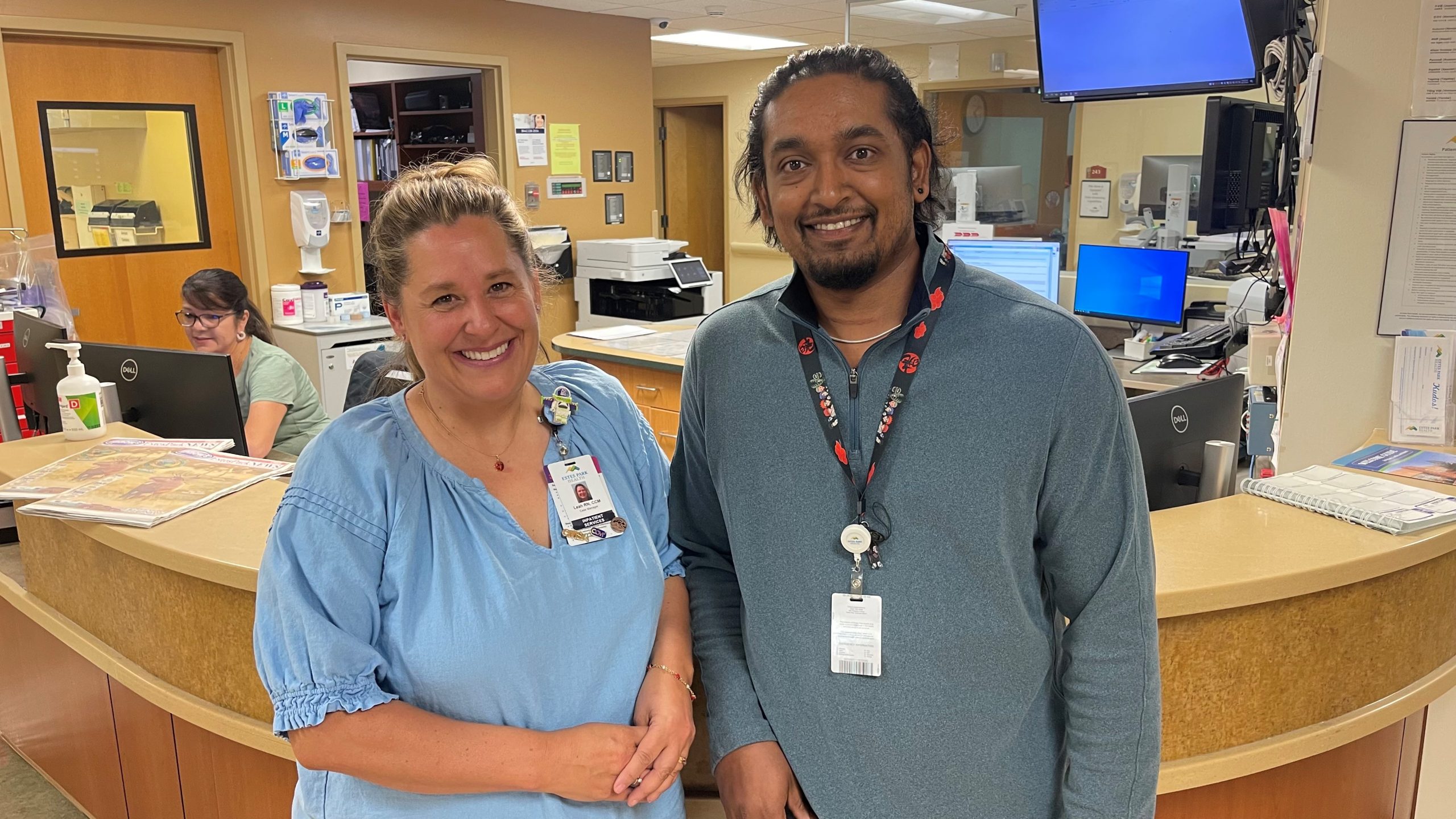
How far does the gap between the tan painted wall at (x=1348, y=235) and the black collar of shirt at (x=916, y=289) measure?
1.48m

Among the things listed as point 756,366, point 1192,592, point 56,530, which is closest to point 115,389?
point 56,530

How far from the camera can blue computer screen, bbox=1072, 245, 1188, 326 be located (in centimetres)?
443

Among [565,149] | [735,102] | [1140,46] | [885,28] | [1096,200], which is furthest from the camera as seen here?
[735,102]

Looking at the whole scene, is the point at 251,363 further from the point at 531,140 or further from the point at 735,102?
the point at 735,102

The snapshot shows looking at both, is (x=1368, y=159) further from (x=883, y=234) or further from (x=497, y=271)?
(x=497, y=271)

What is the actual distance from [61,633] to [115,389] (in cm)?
79

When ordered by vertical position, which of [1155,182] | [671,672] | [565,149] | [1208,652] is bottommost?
[1208,652]

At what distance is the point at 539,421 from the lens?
132 cm

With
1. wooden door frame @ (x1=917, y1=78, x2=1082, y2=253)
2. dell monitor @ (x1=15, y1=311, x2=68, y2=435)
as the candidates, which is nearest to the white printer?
wooden door frame @ (x1=917, y1=78, x2=1082, y2=253)

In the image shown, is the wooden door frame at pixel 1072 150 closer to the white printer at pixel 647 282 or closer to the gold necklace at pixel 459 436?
the white printer at pixel 647 282

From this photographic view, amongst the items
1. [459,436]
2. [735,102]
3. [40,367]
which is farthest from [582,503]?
[735,102]

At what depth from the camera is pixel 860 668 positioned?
1.14 m

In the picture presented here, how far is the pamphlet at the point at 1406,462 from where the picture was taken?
2.01 m

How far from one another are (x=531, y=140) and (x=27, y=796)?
490cm
